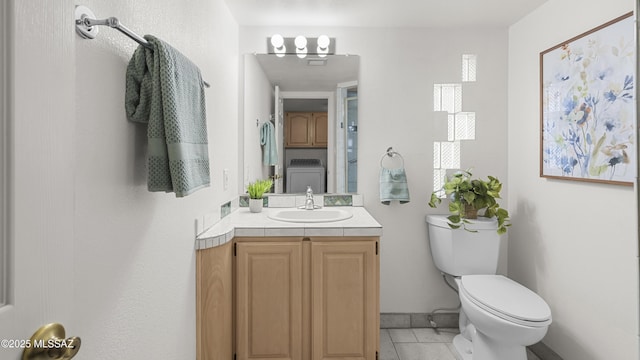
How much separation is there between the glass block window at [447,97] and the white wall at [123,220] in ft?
5.55

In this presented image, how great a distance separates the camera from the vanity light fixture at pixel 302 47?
2.52 meters

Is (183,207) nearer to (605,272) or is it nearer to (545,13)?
(605,272)

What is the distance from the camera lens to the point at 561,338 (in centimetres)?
204

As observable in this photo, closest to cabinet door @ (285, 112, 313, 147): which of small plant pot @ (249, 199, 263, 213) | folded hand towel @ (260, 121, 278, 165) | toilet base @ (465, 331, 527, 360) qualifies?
folded hand towel @ (260, 121, 278, 165)

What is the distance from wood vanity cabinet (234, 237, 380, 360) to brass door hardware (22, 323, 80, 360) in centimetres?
134

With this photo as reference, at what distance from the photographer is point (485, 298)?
72.2 inches

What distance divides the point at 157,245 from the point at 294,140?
4.86 ft

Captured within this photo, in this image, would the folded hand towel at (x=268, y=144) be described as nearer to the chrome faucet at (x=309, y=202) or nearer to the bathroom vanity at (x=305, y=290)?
the chrome faucet at (x=309, y=202)

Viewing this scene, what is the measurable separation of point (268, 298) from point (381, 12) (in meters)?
1.91

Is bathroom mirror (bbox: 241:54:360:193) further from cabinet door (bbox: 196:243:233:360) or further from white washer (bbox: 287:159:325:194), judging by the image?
cabinet door (bbox: 196:243:233:360)

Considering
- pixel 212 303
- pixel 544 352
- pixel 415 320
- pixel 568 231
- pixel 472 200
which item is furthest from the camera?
pixel 415 320

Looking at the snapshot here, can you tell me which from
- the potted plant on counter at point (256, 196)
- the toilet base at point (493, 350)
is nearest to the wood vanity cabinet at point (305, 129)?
the potted plant on counter at point (256, 196)

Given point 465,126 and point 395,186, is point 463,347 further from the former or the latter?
point 465,126

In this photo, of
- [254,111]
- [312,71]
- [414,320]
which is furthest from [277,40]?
[414,320]
